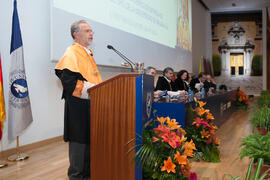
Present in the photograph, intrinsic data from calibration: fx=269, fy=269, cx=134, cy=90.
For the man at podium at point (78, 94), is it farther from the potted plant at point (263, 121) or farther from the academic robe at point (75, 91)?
the potted plant at point (263, 121)

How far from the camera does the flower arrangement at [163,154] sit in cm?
172

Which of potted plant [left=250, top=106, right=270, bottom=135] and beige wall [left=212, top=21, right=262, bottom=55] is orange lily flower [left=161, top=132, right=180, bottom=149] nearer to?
potted plant [left=250, top=106, right=270, bottom=135]

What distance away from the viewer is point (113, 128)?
174cm

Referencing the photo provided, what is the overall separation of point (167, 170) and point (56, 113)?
105 inches

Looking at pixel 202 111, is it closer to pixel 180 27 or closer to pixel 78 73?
pixel 78 73

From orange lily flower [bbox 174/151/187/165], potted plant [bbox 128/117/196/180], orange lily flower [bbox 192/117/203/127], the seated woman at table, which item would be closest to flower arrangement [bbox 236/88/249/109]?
the seated woman at table

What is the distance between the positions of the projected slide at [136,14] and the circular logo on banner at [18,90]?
1076 millimetres

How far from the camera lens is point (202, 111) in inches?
112

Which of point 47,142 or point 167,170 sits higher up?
point 167,170

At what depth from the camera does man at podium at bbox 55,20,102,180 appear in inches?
75.1

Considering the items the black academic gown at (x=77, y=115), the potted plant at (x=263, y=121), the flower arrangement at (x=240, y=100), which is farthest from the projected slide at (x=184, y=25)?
the black academic gown at (x=77, y=115)

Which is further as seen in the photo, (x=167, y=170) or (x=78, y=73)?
(x=78, y=73)

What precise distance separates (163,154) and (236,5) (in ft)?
44.8

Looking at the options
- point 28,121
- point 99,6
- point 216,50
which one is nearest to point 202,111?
point 28,121
